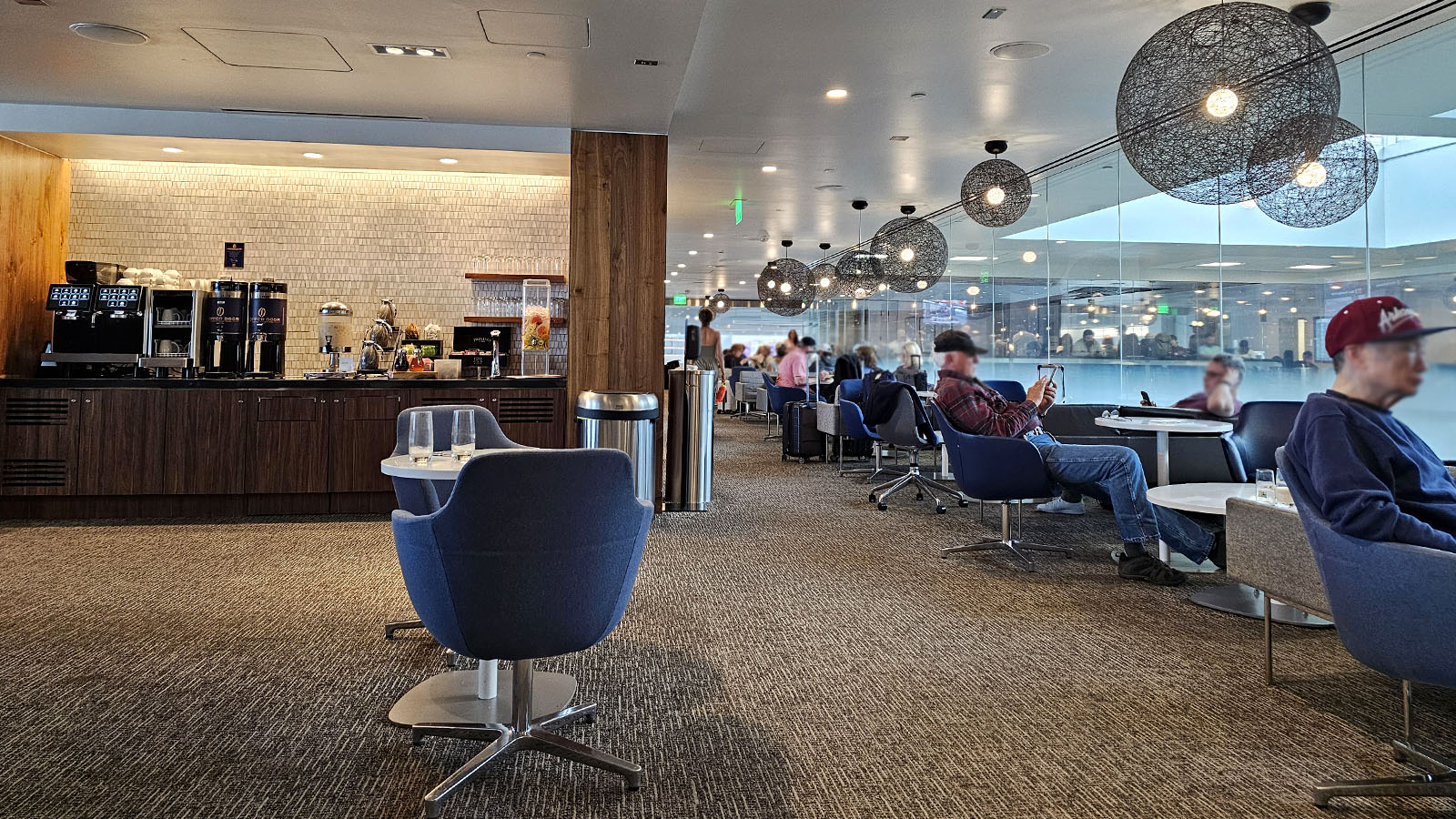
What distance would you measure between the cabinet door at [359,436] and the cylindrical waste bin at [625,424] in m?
1.41

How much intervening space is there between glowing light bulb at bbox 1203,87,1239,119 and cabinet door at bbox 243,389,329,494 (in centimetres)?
579

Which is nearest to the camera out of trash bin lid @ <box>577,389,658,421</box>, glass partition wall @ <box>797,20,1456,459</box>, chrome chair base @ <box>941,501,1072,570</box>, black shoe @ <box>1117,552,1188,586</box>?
glass partition wall @ <box>797,20,1456,459</box>

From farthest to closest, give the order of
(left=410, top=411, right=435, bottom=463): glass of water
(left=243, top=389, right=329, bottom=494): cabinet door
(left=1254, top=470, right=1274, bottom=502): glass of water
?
(left=243, top=389, right=329, bottom=494): cabinet door < (left=1254, top=470, right=1274, bottom=502): glass of water < (left=410, top=411, right=435, bottom=463): glass of water

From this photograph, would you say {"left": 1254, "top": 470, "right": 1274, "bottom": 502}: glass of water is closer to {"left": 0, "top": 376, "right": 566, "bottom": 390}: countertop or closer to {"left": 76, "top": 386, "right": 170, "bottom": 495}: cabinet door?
{"left": 0, "top": 376, "right": 566, "bottom": 390}: countertop

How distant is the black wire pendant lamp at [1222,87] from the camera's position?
10.3 ft

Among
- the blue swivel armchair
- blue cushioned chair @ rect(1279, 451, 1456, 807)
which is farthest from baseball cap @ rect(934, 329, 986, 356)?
the blue swivel armchair

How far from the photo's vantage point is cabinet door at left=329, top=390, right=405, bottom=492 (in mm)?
6633

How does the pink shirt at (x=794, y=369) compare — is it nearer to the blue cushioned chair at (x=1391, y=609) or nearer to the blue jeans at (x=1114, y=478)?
the blue jeans at (x=1114, y=478)

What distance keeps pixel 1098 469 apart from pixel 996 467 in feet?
1.72

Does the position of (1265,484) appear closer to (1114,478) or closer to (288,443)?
(1114,478)

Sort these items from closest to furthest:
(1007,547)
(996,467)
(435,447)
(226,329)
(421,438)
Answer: (421,438)
(435,447)
(996,467)
(1007,547)
(226,329)

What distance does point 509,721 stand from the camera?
283 cm

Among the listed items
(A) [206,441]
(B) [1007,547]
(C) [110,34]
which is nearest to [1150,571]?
(B) [1007,547]

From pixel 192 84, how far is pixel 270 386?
2057 millimetres
